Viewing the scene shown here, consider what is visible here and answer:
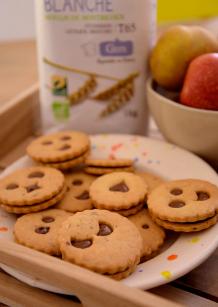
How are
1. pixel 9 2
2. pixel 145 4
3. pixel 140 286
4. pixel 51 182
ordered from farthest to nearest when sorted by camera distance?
pixel 9 2 < pixel 145 4 < pixel 51 182 < pixel 140 286

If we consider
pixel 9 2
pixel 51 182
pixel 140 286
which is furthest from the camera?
pixel 9 2

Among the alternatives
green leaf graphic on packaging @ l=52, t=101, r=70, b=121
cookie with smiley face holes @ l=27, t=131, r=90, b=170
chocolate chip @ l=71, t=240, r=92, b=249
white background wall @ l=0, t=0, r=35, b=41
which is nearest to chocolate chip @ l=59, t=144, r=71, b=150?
cookie with smiley face holes @ l=27, t=131, r=90, b=170

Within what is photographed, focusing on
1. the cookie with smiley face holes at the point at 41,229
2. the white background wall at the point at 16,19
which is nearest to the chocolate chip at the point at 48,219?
the cookie with smiley face holes at the point at 41,229

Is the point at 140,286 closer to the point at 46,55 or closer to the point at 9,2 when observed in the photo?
the point at 46,55

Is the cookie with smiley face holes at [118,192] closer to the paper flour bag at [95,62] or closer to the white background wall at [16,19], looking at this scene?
the paper flour bag at [95,62]

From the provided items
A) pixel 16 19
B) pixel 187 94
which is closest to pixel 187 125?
pixel 187 94

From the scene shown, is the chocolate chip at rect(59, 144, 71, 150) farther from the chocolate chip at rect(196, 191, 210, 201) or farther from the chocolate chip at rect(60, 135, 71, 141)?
the chocolate chip at rect(196, 191, 210, 201)

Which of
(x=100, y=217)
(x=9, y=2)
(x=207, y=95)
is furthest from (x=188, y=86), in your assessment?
(x=9, y=2)
